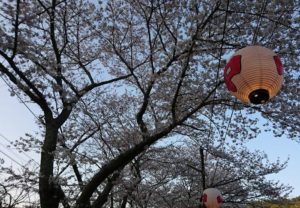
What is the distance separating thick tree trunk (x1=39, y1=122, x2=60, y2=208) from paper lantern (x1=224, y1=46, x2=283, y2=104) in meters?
5.17

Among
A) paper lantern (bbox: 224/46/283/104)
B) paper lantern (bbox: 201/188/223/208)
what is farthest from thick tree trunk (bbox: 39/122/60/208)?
paper lantern (bbox: 224/46/283/104)

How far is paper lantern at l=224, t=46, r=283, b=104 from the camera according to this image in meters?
4.85

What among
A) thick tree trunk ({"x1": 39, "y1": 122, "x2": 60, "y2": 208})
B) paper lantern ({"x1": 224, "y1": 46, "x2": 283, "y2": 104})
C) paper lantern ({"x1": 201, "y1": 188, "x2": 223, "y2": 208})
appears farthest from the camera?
paper lantern ({"x1": 201, "y1": 188, "x2": 223, "y2": 208})

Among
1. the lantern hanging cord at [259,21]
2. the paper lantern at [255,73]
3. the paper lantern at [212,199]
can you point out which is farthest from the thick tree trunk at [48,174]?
the paper lantern at [255,73]

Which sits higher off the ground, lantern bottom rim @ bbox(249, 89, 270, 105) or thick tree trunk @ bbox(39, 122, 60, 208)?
thick tree trunk @ bbox(39, 122, 60, 208)

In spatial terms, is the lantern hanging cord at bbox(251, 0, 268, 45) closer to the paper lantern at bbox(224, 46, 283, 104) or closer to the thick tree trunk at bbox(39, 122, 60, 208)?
the paper lantern at bbox(224, 46, 283, 104)

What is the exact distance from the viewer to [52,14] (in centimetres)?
920

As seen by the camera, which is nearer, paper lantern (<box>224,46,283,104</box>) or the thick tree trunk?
paper lantern (<box>224,46,283,104</box>)

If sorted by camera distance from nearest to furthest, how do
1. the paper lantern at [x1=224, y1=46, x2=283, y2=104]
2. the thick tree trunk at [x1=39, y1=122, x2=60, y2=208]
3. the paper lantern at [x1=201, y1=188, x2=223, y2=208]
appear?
the paper lantern at [x1=224, y1=46, x2=283, y2=104] < the thick tree trunk at [x1=39, y1=122, x2=60, y2=208] < the paper lantern at [x1=201, y1=188, x2=223, y2=208]

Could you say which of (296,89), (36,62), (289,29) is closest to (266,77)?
(289,29)

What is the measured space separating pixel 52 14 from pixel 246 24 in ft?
14.7

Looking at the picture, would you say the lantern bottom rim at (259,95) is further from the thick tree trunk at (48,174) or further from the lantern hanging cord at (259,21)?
the thick tree trunk at (48,174)

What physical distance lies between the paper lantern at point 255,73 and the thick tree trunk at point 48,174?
5.17 meters

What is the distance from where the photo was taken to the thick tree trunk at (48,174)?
28.1ft
